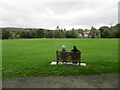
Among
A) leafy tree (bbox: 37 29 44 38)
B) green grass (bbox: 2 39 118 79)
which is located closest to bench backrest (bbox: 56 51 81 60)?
green grass (bbox: 2 39 118 79)

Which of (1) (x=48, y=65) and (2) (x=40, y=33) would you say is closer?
(1) (x=48, y=65)

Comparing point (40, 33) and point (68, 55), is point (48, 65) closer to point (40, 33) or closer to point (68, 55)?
point (68, 55)

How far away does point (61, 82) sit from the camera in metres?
4.35

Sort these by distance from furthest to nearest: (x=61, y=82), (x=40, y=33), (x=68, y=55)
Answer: (x=40, y=33) → (x=68, y=55) → (x=61, y=82)

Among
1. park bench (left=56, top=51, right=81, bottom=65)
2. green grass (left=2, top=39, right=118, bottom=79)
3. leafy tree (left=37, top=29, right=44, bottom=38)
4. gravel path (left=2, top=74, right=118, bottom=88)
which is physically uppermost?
leafy tree (left=37, top=29, right=44, bottom=38)

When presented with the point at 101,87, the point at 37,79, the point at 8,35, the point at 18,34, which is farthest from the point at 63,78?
the point at 18,34

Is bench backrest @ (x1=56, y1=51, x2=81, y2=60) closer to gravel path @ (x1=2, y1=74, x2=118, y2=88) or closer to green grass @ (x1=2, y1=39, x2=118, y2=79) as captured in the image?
green grass @ (x1=2, y1=39, x2=118, y2=79)

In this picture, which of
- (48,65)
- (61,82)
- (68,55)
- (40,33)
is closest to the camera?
(61,82)

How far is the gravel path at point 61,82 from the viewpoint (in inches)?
159

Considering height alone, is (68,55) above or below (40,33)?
below

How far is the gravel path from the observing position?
13.2 ft

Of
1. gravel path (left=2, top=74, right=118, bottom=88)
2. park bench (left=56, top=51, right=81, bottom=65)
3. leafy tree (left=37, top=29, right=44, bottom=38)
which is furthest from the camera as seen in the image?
leafy tree (left=37, top=29, right=44, bottom=38)

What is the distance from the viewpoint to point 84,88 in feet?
12.7

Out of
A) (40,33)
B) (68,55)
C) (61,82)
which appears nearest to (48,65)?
(68,55)
